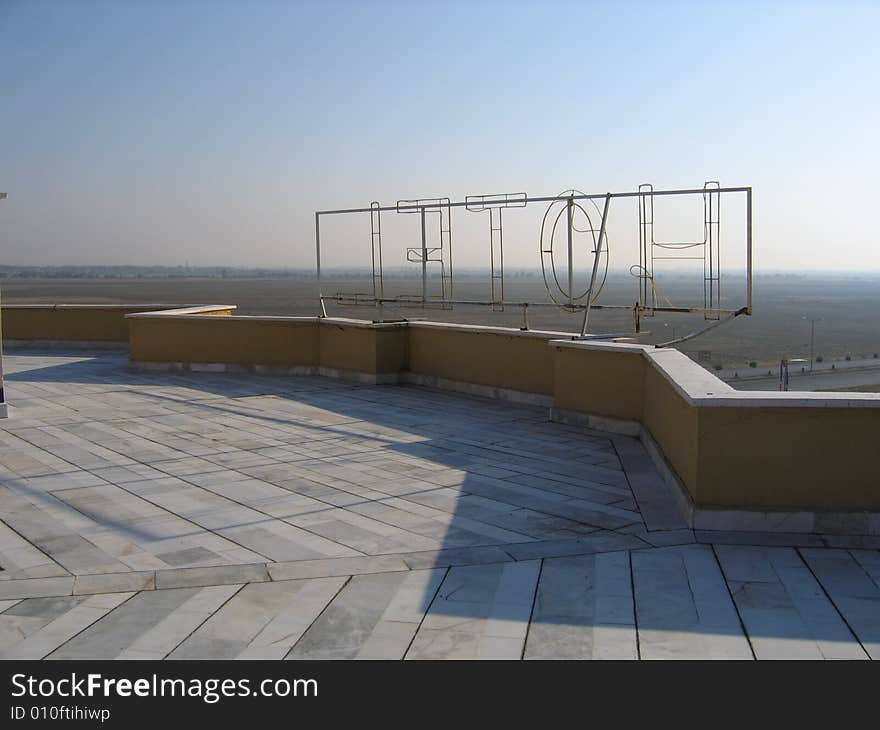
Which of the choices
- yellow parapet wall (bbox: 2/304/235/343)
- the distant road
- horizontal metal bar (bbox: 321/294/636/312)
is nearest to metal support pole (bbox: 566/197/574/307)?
horizontal metal bar (bbox: 321/294/636/312)

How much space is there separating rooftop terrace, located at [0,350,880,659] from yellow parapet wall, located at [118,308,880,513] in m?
0.33

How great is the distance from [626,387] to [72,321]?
1309 centimetres

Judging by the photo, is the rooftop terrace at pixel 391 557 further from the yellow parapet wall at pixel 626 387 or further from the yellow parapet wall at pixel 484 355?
the yellow parapet wall at pixel 484 355

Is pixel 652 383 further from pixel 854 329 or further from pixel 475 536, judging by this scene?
pixel 854 329

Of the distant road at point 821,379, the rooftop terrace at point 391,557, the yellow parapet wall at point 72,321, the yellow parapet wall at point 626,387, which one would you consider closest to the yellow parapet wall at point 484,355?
the yellow parapet wall at point 626,387

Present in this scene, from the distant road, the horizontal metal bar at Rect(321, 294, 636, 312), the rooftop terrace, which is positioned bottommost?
the distant road

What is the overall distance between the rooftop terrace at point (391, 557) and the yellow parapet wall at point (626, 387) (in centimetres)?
33

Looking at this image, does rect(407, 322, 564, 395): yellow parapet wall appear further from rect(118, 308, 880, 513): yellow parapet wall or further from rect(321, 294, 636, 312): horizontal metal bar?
rect(321, 294, 636, 312): horizontal metal bar

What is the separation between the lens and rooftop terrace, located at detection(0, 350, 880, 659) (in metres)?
4.59

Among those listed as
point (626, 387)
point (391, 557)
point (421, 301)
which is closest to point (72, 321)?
point (421, 301)

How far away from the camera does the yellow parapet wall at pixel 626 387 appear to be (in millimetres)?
6090

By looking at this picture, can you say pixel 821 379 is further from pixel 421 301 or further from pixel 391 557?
pixel 391 557
